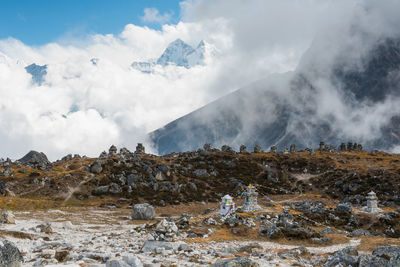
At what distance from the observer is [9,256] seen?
49.1ft

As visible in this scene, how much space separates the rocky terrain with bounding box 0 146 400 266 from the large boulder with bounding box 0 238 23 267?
5cm

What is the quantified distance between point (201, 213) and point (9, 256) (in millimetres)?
46688

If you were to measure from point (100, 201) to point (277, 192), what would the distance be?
47520 millimetres

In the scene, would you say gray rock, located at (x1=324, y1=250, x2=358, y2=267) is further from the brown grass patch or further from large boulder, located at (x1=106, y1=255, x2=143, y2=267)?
the brown grass patch

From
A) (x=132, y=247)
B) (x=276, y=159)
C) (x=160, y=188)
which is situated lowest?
(x=132, y=247)

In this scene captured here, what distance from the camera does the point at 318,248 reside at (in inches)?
1217

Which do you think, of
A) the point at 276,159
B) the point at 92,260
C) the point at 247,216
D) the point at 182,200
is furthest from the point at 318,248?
the point at 276,159

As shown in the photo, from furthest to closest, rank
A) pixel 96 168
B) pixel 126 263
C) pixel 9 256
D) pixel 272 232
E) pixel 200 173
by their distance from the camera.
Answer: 1. pixel 200 173
2. pixel 96 168
3. pixel 272 232
4. pixel 126 263
5. pixel 9 256

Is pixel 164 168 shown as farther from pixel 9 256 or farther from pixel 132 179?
pixel 9 256

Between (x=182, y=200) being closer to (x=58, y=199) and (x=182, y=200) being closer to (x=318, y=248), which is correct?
(x=58, y=199)

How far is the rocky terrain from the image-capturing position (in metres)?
21.7

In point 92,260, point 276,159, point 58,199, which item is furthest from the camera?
point 276,159

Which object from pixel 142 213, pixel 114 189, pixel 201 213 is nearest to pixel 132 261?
pixel 142 213

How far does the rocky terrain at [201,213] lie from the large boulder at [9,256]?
0.05 meters
